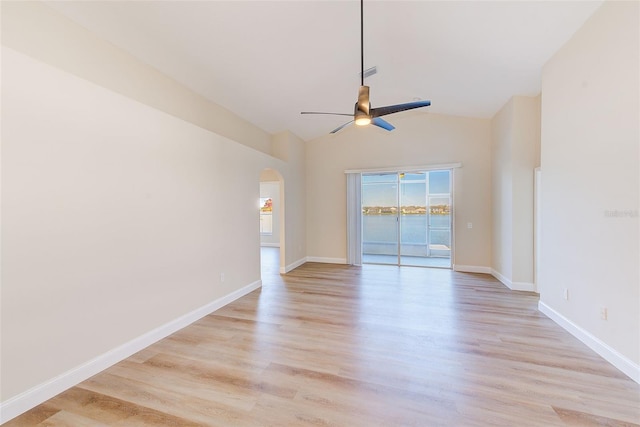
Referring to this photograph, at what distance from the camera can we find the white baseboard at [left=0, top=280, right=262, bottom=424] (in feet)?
5.71

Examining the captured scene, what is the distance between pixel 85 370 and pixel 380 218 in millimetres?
6219

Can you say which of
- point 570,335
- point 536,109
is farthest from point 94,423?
point 536,109

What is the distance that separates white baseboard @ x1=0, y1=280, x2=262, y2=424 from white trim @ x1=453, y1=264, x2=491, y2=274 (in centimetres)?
516

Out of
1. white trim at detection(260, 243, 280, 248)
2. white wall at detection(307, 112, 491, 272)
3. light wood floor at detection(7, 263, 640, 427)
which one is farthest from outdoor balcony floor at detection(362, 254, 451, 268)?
white trim at detection(260, 243, 280, 248)

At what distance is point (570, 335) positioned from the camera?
277cm

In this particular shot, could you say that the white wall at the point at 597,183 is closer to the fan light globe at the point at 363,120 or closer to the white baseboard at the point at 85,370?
the fan light globe at the point at 363,120

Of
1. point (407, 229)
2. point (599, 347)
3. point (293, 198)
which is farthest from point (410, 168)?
point (599, 347)

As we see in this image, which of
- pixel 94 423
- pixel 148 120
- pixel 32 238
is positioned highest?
pixel 148 120

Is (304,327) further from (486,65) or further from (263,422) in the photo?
(486,65)

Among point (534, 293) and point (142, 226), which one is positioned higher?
point (142, 226)

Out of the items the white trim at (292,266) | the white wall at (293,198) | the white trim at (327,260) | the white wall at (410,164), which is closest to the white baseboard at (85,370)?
the white trim at (292,266)

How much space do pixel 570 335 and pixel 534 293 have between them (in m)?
1.55

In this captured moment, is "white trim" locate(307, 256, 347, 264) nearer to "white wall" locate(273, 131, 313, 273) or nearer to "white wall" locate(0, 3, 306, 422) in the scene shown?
"white wall" locate(273, 131, 313, 273)

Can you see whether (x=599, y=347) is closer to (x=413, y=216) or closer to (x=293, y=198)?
(x=413, y=216)
